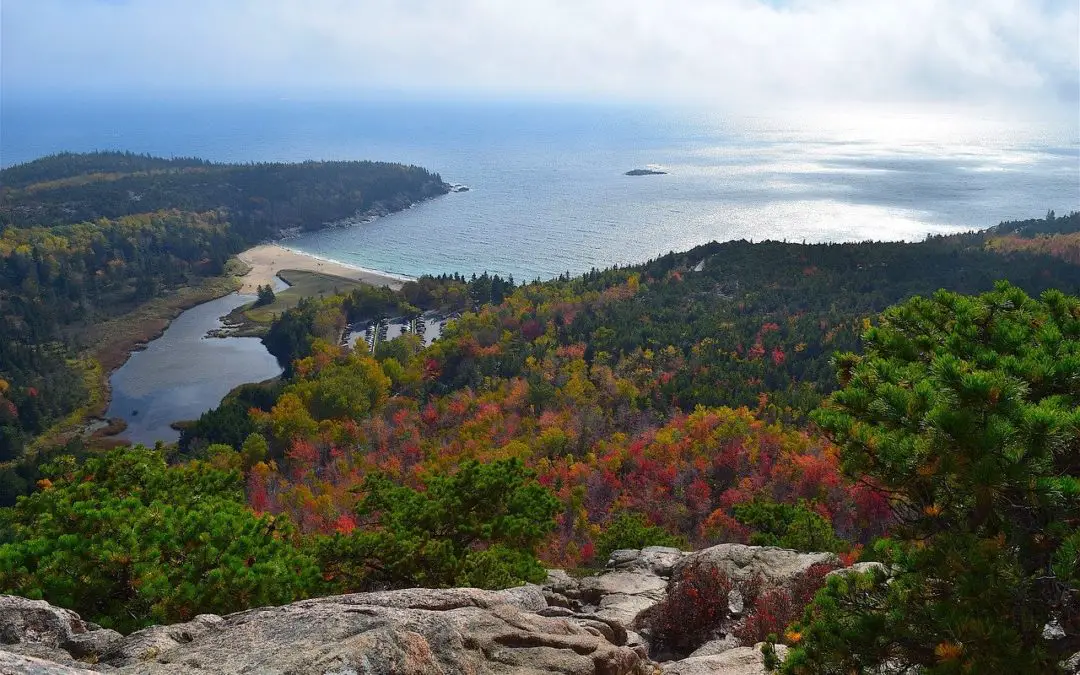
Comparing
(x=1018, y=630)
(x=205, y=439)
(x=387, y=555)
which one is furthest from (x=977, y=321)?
(x=205, y=439)

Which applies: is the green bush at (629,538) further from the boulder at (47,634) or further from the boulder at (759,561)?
the boulder at (47,634)

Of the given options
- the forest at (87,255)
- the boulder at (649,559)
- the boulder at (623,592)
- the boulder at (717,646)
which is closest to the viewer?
the boulder at (717,646)

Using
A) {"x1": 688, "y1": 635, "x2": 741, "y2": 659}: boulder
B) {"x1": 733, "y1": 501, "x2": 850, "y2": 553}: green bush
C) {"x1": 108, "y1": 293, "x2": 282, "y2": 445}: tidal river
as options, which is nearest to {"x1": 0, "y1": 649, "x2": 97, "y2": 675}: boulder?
{"x1": 688, "y1": 635, "x2": 741, "y2": 659}: boulder

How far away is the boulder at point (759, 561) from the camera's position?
1950 centimetres

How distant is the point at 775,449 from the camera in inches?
1877

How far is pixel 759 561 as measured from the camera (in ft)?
66.6

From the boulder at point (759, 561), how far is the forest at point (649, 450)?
3.58 m

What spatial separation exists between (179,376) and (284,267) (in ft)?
205

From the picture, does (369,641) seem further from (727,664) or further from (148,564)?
(148,564)

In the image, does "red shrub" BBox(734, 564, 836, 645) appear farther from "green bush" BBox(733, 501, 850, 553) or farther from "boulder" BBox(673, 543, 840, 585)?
"green bush" BBox(733, 501, 850, 553)

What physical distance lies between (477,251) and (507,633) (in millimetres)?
145672

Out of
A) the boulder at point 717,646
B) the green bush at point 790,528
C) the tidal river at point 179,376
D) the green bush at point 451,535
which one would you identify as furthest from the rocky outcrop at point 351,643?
the tidal river at point 179,376

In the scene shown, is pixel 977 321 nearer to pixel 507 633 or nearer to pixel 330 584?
pixel 507 633

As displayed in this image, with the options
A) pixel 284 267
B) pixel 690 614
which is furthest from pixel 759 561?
pixel 284 267
